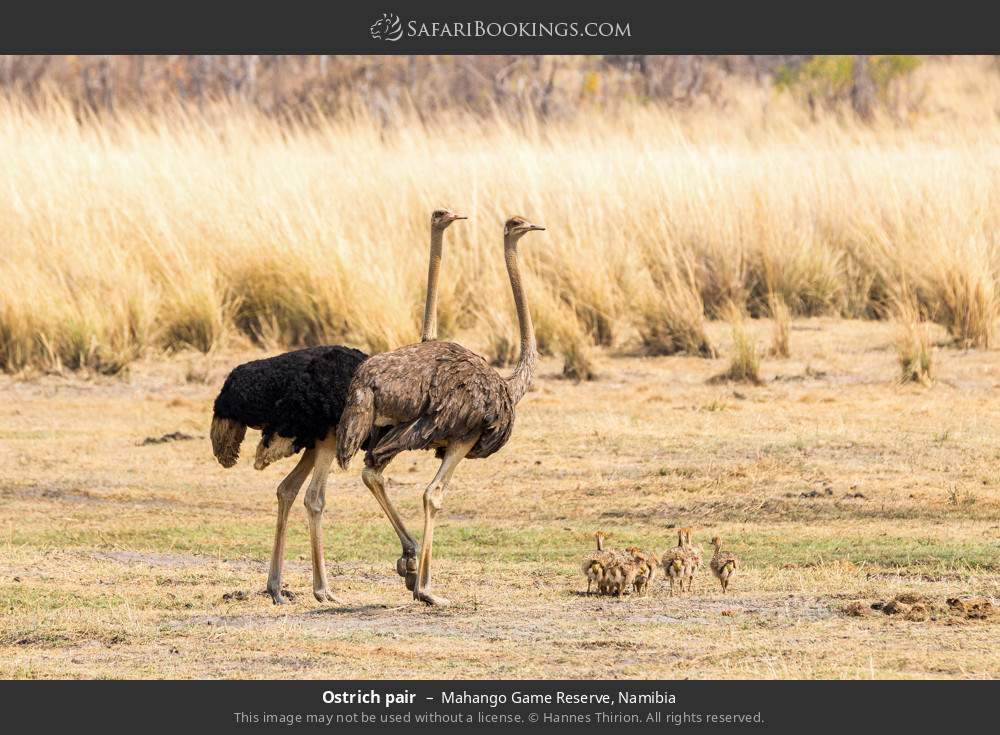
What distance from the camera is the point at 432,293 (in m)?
8.66

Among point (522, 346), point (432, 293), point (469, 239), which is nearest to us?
point (522, 346)

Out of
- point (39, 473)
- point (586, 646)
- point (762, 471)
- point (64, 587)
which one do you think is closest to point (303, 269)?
point (39, 473)

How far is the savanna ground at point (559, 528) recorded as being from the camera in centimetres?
716

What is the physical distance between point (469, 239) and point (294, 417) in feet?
29.8

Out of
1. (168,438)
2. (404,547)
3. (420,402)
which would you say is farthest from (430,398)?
(168,438)

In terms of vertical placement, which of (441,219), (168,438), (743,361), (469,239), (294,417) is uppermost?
(469,239)

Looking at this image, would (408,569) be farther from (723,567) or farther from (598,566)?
(723,567)

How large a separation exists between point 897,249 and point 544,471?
6.02 metres

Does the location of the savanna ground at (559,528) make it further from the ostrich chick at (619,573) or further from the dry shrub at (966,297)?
the dry shrub at (966,297)

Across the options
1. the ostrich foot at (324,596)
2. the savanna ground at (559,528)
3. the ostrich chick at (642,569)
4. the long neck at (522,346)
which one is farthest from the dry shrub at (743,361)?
the ostrich foot at (324,596)

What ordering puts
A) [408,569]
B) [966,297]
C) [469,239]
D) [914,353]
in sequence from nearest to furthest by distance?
[408,569], [914,353], [966,297], [469,239]

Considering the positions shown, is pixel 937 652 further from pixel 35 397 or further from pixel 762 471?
pixel 35 397

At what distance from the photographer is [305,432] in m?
7.95

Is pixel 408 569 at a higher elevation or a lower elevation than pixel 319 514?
lower
